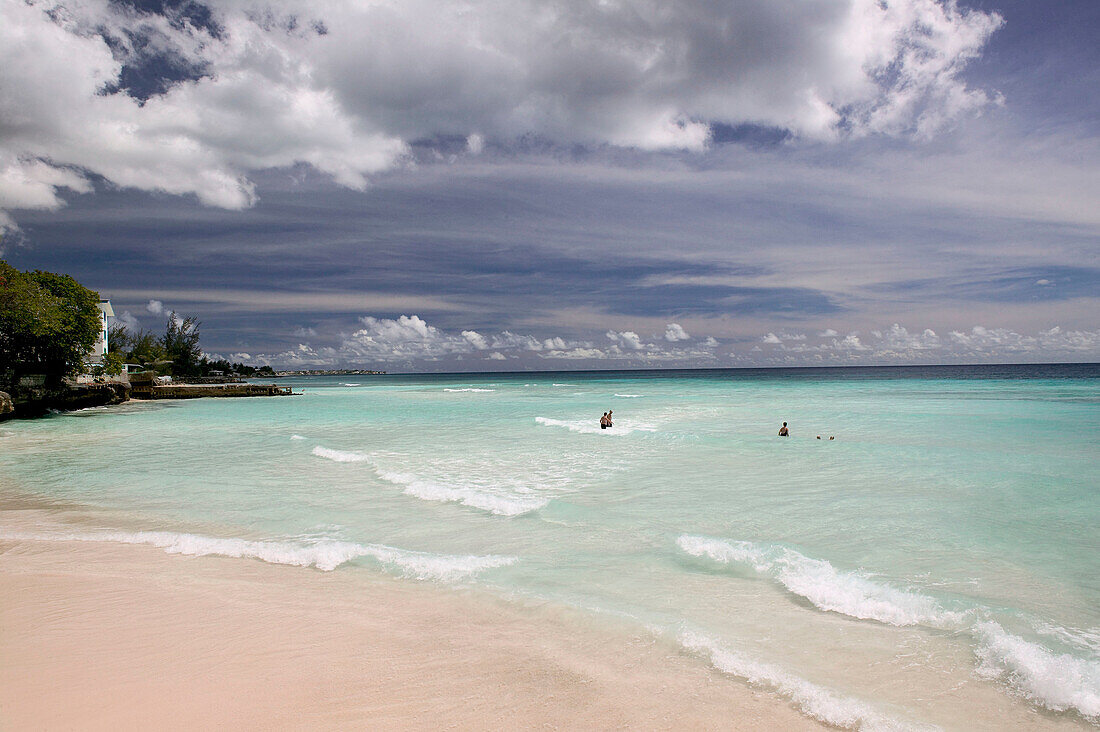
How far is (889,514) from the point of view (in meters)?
9.27

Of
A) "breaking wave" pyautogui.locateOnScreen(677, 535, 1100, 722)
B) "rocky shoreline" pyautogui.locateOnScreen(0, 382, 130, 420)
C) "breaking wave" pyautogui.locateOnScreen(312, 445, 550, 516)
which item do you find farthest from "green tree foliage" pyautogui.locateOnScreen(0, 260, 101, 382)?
"breaking wave" pyautogui.locateOnScreen(677, 535, 1100, 722)

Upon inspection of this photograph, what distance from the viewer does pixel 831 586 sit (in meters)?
5.96

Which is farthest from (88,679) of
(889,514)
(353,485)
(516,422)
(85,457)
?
(516,422)

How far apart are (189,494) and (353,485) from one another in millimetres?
3076

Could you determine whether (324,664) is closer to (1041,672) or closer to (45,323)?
(1041,672)

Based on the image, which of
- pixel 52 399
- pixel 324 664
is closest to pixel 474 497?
pixel 324 664

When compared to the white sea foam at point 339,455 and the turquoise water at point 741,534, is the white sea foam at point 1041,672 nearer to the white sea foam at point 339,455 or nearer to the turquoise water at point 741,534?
the turquoise water at point 741,534

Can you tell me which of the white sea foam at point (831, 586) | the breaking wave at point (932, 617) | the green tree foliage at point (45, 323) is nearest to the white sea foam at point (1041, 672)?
the breaking wave at point (932, 617)

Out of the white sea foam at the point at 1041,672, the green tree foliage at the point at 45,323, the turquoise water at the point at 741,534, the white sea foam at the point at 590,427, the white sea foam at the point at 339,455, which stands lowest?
the white sea foam at the point at 590,427

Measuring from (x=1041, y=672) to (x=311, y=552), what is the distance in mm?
7305

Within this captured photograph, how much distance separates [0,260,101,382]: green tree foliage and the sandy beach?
107ft

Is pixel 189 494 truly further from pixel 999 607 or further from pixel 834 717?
pixel 999 607

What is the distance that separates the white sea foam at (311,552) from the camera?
6.55m

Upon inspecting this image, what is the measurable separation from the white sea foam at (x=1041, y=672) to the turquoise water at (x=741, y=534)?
0.07 ft
